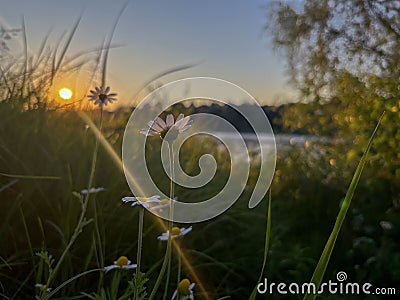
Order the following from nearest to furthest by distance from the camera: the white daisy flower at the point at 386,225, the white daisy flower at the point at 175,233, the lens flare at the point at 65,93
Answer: the white daisy flower at the point at 175,233
the lens flare at the point at 65,93
the white daisy flower at the point at 386,225

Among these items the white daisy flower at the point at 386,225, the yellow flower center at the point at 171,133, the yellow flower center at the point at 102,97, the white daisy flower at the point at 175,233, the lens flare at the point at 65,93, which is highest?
the lens flare at the point at 65,93

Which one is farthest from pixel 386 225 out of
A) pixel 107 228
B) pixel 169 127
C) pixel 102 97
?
pixel 169 127

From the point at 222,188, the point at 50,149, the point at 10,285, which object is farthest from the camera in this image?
the point at 222,188

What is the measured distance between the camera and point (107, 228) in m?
1.35

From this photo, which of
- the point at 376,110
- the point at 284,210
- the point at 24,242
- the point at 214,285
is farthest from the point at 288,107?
the point at 24,242

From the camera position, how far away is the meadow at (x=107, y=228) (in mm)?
1184

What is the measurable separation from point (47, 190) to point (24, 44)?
0.50 m

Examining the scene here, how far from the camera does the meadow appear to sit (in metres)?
1.18

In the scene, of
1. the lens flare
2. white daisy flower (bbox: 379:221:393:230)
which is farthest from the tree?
the lens flare

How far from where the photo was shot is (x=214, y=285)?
1390mm

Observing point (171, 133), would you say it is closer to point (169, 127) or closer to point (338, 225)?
point (169, 127)

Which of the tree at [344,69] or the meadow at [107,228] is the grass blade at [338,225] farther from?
the tree at [344,69]

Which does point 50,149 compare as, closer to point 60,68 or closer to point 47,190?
point 47,190

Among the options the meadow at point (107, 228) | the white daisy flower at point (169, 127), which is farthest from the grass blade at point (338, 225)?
Result: the meadow at point (107, 228)
